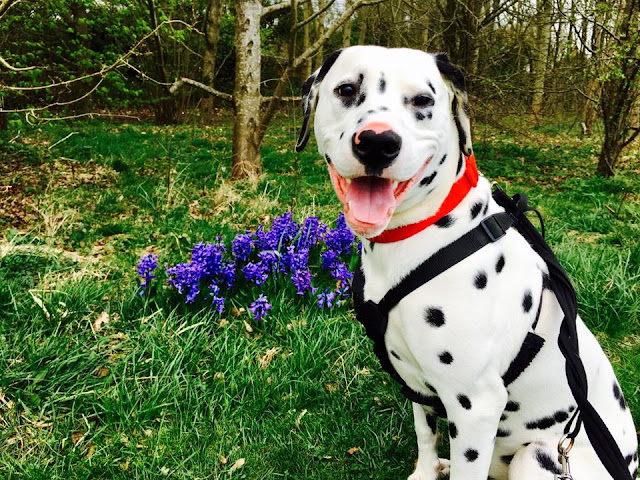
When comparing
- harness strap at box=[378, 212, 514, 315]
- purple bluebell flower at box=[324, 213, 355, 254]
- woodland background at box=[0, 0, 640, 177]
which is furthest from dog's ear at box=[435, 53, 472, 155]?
woodland background at box=[0, 0, 640, 177]

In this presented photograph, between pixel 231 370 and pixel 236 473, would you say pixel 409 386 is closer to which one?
pixel 236 473

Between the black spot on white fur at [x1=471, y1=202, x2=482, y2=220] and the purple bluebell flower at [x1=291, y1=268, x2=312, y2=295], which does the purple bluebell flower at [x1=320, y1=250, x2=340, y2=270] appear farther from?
the black spot on white fur at [x1=471, y1=202, x2=482, y2=220]

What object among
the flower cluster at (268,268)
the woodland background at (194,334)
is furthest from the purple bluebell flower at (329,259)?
the woodland background at (194,334)

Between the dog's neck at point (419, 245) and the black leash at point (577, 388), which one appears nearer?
the black leash at point (577, 388)

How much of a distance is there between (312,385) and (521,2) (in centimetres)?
803

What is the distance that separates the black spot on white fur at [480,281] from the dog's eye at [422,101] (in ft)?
1.92

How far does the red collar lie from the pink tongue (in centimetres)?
14

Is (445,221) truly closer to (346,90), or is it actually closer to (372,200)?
(372,200)

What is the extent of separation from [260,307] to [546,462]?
184cm

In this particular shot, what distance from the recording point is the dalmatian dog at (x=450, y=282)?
4.88 ft

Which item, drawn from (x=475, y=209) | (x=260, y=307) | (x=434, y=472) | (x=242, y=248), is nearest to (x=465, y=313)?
(x=475, y=209)

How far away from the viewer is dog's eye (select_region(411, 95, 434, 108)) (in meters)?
1.56

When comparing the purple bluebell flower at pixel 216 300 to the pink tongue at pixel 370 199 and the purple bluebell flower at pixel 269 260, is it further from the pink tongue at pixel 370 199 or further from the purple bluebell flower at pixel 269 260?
the pink tongue at pixel 370 199

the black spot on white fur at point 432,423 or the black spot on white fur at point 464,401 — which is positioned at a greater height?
the black spot on white fur at point 464,401
